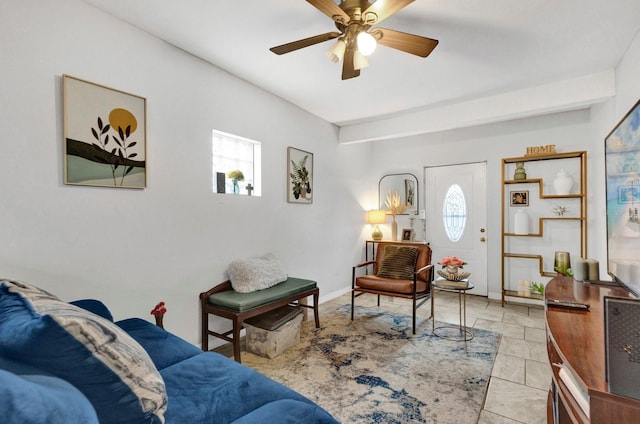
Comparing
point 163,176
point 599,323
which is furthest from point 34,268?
point 599,323

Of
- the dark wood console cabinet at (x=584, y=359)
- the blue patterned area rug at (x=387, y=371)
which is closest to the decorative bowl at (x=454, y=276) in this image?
the blue patterned area rug at (x=387, y=371)

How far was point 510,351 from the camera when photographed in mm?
2779

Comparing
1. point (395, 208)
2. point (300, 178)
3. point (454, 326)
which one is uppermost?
point (300, 178)

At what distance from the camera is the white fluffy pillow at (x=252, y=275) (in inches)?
112

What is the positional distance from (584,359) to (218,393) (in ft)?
4.73

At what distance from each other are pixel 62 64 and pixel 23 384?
2145 millimetres

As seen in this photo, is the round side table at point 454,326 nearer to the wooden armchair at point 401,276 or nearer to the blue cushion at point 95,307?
the wooden armchair at point 401,276

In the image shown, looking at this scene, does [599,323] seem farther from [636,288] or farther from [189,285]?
[189,285]

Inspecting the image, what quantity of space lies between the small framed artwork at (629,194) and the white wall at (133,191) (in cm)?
301

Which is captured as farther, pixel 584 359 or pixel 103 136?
pixel 103 136

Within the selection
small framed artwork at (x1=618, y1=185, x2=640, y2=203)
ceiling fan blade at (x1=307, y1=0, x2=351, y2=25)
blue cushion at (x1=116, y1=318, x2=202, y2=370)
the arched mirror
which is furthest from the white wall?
small framed artwork at (x1=618, y1=185, x2=640, y2=203)

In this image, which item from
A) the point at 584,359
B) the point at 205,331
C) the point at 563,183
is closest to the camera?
the point at 584,359

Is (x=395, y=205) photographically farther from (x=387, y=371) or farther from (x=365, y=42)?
(x=365, y=42)

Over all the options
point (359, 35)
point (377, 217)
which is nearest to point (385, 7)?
point (359, 35)
